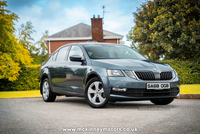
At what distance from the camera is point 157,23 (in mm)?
24656

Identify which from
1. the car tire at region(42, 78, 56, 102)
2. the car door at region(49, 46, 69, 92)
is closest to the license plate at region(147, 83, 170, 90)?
the car door at region(49, 46, 69, 92)

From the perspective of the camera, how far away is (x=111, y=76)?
23.3 ft

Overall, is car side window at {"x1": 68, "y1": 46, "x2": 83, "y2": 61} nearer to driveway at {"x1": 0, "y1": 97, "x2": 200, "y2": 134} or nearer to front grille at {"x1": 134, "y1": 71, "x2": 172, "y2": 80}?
front grille at {"x1": 134, "y1": 71, "x2": 172, "y2": 80}

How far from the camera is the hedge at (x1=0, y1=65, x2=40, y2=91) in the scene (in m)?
21.3

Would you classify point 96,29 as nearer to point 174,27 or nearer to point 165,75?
point 174,27

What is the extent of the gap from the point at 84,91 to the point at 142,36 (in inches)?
804

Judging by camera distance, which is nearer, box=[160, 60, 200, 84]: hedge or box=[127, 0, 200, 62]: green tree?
box=[160, 60, 200, 84]: hedge

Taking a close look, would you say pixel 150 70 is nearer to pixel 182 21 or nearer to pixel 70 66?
pixel 70 66

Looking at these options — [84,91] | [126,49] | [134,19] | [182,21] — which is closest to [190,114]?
[84,91]

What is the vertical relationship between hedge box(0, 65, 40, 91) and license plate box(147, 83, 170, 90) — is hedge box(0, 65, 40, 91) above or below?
below

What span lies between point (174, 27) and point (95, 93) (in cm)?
1769

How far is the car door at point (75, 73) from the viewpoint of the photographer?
8047mm

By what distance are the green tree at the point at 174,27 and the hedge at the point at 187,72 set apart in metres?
1.80

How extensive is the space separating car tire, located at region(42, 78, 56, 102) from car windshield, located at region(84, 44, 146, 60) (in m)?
2.04
